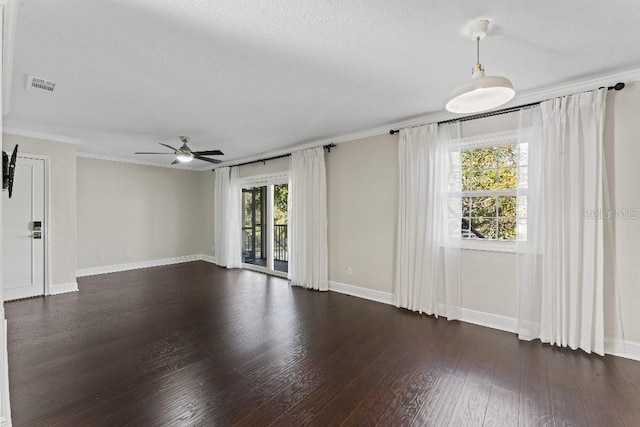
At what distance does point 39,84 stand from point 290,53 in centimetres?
254

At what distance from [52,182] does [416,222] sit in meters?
5.69

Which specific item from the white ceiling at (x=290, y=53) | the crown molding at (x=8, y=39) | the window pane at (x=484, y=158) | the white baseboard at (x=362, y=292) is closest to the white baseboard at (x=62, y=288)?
the white ceiling at (x=290, y=53)

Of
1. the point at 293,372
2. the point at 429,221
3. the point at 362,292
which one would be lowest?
the point at 293,372

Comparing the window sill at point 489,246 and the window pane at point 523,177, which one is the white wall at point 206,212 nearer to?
the window sill at point 489,246

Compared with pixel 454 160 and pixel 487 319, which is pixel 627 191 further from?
pixel 487 319

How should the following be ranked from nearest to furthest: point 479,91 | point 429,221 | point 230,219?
1. point 479,91
2. point 429,221
3. point 230,219

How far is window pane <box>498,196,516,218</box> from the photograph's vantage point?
3.27 m

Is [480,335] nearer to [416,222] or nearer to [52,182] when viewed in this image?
[416,222]

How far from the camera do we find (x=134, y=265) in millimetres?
6469

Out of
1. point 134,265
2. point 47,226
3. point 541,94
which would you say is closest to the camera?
point 541,94

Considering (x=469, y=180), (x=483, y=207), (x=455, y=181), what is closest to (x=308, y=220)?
(x=455, y=181)

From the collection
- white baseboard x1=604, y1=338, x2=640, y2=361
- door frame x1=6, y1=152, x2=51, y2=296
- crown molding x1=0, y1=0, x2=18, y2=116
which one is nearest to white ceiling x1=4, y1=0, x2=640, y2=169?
crown molding x1=0, y1=0, x2=18, y2=116

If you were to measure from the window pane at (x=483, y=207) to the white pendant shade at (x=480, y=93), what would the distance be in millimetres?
1806

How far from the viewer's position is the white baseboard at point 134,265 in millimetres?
5777
